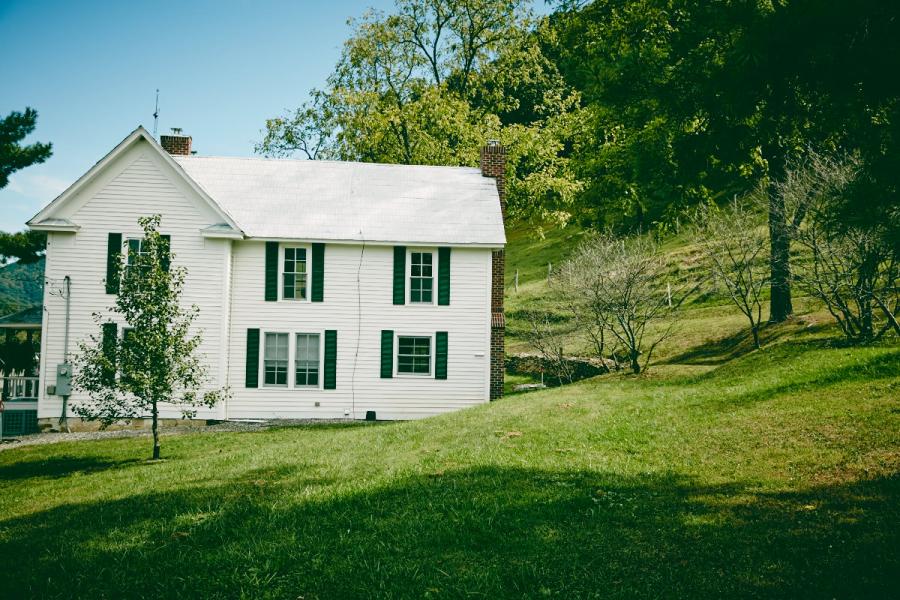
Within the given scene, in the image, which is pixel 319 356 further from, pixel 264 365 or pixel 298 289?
pixel 298 289

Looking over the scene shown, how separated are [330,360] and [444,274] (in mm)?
4565

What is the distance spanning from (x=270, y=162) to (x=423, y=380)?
Answer: 403 inches

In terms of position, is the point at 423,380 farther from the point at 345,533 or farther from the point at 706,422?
the point at 345,533

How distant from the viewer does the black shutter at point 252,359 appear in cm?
2036

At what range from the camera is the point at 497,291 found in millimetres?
22047

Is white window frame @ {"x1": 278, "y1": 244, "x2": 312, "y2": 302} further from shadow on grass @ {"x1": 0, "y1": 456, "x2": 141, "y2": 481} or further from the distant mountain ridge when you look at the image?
the distant mountain ridge

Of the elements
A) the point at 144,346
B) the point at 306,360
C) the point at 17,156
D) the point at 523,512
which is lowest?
the point at 523,512

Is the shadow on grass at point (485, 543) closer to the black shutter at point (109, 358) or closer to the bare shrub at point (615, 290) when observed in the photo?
the black shutter at point (109, 358)

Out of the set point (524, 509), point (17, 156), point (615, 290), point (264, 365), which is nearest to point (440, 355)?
point (264, 365)

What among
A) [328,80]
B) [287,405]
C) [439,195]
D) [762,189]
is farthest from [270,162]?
[762,189]

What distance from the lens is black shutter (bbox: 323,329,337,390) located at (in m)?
20.7

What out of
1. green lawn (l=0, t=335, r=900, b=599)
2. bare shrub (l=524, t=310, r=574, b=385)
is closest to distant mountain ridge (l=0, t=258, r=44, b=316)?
bare shrub (l=524, t=310, r=574, b=385)

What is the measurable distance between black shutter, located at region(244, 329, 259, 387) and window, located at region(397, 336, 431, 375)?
443 centimetres

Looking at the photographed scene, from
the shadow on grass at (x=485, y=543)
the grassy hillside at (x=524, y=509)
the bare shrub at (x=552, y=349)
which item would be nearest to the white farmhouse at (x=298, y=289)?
the bare shrub at (x=552, y=349)
